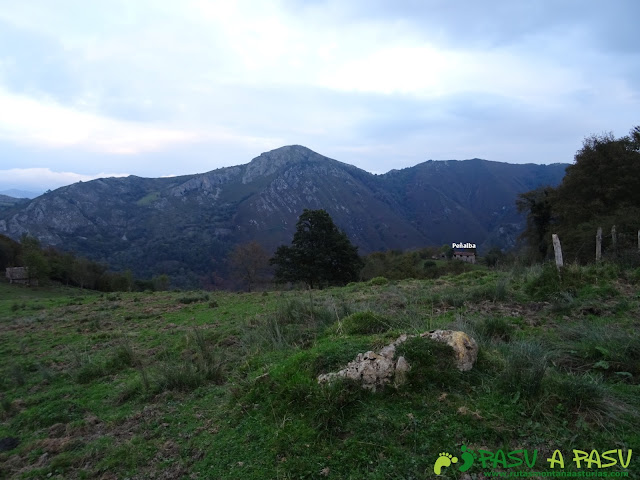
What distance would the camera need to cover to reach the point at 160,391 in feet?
16.9

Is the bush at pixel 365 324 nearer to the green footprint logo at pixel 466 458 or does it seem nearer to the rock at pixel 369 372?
the rock at pixel 369 372

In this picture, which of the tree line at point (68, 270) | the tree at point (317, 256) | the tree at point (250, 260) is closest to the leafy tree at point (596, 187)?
the tree at point (317, 256)

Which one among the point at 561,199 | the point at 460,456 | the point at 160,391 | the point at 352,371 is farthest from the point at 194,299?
the point at 561,199

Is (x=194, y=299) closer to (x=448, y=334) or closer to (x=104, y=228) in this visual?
(x=448, y=334)

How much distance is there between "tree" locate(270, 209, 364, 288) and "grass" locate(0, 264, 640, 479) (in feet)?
78.9

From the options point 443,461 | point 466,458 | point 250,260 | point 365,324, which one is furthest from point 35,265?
point 466,458

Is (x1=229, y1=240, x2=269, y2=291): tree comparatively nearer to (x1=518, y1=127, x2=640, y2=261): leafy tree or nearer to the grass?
(x1=518, y1=127, x2=640, y2=261): leafy tree

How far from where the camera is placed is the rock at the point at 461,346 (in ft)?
12.1

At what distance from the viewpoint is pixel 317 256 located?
3117cm

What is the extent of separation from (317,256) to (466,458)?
93.3 feet

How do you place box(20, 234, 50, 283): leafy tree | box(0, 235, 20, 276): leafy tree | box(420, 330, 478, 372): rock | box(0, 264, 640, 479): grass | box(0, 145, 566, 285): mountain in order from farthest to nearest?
box(0, 145, 566, 285): mountain → box(0, 235, 20, 276): leafy tree → box(20, 234, 50, 283): leafy tree → box(420, 330, 478, 372): rock → box(0, 264, 640, 479): grass

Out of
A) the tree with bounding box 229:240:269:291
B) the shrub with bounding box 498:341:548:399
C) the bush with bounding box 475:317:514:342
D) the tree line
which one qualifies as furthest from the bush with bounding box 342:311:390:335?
the tree line

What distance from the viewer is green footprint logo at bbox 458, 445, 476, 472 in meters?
2.69

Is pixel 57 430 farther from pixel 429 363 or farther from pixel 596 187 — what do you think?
pixel 596 187
